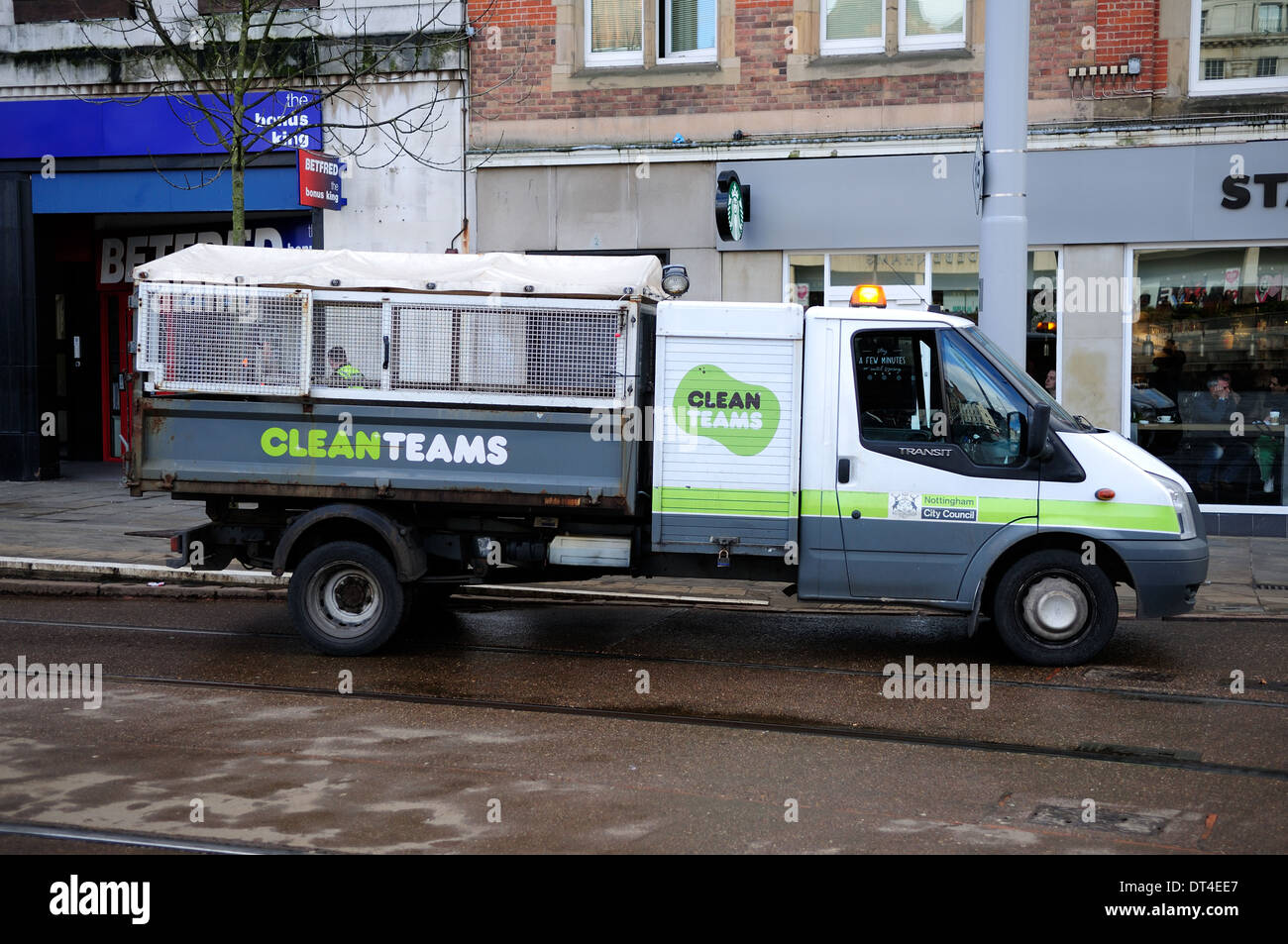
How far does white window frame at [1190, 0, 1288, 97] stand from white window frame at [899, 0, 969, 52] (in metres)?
2.40

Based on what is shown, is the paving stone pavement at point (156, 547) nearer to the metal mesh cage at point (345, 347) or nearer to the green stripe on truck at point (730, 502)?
the green stripe on truck at point (730, 502)

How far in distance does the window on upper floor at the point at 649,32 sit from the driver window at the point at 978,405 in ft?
28.3

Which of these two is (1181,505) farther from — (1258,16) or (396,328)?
(1258,16)

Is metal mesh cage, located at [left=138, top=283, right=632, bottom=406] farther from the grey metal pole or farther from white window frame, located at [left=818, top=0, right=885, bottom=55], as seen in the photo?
white window frame, located at [left=818, top=0, right=885, bottom=55]

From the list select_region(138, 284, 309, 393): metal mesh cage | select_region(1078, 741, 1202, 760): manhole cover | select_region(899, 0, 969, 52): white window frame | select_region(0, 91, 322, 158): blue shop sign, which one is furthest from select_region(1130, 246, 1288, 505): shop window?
select_region(0, 91, 322, 158): blue shop sign

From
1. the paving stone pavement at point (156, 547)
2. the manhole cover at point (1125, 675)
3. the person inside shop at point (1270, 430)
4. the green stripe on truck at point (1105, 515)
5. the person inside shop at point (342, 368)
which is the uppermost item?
the person inside shop at point (342, 368)

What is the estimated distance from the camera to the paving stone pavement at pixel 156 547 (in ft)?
36.3

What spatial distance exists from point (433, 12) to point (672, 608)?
917cm

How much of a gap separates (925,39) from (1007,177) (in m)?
5.01

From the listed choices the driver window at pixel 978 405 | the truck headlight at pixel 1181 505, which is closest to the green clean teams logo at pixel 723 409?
the driver window at pixel 978 405

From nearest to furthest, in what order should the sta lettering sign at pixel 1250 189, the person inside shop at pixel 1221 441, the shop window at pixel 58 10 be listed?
the sta lettering sign at pixel 1250 189 < the person inside shop at pixel 1221 441 < the shop window at pixel 58 10

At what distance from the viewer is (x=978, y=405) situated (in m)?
8.41

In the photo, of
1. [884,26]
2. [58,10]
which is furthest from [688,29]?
[58,10]
